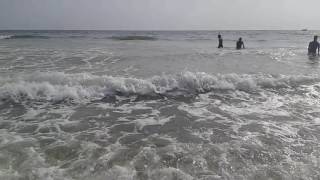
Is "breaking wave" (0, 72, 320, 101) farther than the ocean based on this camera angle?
Yes

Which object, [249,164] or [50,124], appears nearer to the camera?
[249,164]

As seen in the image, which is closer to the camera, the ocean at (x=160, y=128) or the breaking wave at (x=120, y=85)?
the ocean at (x=160, y=128)

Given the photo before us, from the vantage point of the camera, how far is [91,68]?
14.6 m

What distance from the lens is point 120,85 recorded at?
9.88m

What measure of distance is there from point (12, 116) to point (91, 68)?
7825mm

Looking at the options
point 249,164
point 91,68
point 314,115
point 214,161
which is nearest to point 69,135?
point 214,161

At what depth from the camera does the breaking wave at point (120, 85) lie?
8945 mm

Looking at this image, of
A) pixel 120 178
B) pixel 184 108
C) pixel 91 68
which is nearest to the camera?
pixel 120 178

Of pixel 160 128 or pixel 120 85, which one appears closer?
pixel 160 128

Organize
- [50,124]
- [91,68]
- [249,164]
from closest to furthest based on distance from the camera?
[249,164], [50,124], [91,68]

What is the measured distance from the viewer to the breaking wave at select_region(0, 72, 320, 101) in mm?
8945

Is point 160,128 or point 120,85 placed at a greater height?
point 120,85

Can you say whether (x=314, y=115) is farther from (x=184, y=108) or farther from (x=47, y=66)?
(x=47, y=66)

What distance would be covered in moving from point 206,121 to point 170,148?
179 cm
